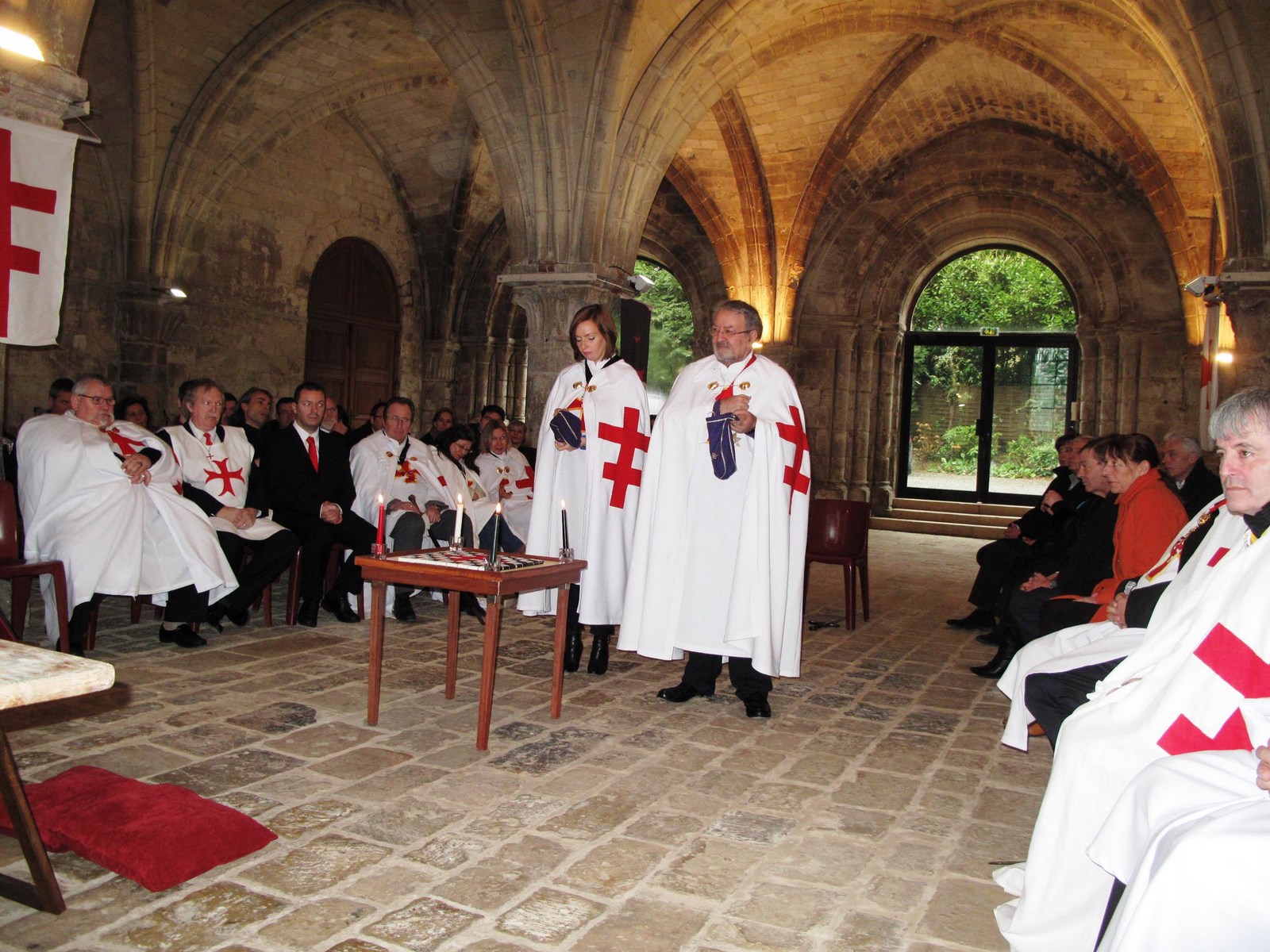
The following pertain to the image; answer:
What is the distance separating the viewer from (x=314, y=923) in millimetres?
2420

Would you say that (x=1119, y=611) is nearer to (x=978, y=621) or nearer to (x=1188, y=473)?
(x=1188, y=473)

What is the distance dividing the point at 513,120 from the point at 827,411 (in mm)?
8139

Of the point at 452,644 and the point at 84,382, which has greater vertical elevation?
the point at 84,382

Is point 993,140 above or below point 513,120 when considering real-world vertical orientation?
above

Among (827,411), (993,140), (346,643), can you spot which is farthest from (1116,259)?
(346,643)

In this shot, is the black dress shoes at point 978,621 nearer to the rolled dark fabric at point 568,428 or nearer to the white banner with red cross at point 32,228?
the rolled dark fabric at point 568,428

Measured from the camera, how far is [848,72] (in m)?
13.4

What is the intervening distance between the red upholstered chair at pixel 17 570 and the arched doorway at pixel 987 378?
1411 cm

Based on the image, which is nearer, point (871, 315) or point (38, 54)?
point (38, 54)

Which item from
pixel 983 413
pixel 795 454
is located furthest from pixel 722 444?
pixel 983 413

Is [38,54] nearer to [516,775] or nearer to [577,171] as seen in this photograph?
[516,775]

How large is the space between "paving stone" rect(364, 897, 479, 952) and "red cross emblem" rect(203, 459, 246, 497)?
4.18m

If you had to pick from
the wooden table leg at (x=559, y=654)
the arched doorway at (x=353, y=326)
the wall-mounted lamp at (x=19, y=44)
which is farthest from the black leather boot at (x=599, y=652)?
the arched doorway at (x=353, y=326)

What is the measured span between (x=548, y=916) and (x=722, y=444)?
2434mm
